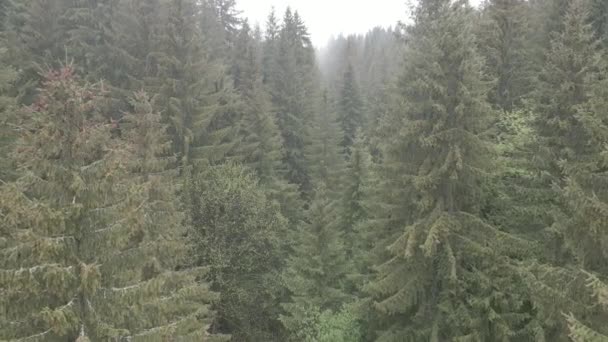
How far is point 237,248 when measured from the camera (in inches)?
896

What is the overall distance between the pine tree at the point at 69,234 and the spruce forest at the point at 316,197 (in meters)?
0.04

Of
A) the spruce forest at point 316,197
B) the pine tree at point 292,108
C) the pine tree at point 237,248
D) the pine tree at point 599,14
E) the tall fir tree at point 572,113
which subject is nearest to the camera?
the spruce forest at point 316,197

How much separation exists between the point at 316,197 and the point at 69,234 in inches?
518

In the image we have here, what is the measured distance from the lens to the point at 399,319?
58.7 ft

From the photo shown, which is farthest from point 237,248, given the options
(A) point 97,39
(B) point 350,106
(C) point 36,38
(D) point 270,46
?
(D) point 270,46

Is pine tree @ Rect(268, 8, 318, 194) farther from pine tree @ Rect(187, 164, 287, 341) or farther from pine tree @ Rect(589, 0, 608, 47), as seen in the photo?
pine tree @ Rect(589, 0, 608, 47)

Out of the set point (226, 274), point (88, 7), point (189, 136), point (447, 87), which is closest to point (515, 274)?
point (447, 87)

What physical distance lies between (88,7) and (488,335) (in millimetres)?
30642

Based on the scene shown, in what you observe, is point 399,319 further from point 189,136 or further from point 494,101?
point 494,101

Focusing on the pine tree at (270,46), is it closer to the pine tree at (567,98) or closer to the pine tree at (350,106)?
the pine tree at (350,106)

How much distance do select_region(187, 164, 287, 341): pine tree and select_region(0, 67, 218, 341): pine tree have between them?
11.8 metres

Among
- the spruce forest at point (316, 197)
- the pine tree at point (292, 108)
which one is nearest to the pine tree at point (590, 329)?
the spruce forest at point (316, 197)

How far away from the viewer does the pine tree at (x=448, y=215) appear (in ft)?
51.5

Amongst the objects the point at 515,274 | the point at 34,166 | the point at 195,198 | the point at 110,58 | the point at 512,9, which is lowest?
the point at 515,274
